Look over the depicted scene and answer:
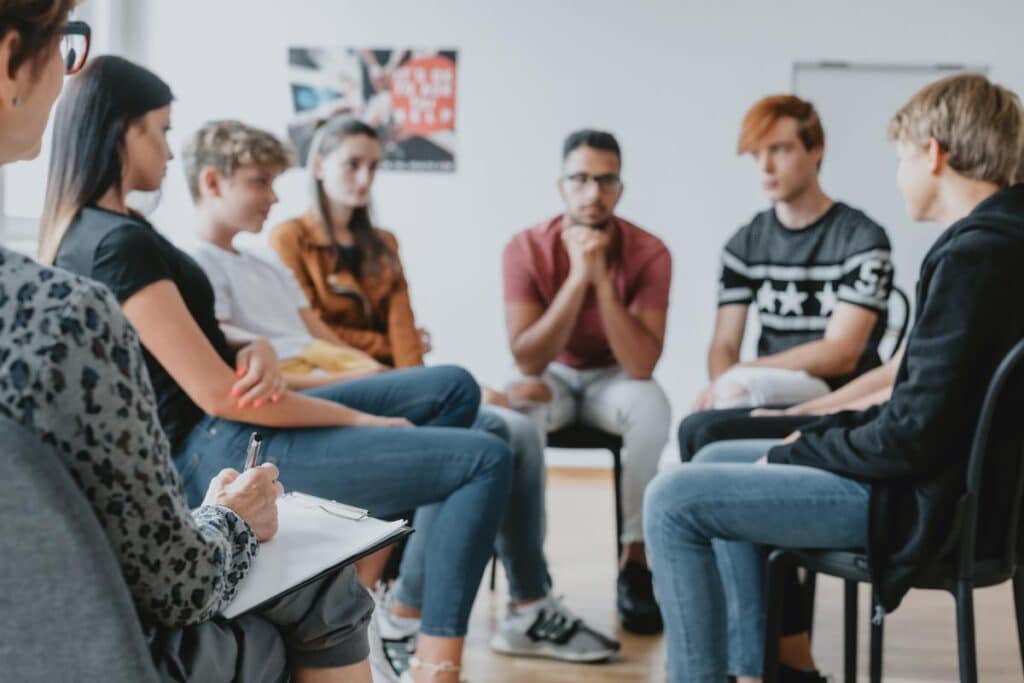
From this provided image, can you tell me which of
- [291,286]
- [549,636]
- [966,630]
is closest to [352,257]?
[291,286]

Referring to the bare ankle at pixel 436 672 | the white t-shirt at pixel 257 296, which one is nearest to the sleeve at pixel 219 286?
the white t-shirt at pixel 257 296

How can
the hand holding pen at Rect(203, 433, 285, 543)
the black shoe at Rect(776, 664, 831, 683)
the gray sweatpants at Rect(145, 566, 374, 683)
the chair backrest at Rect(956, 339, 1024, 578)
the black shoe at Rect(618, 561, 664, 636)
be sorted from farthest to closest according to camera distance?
1. the black shoe at Rect(618, 561, 664, 636)
2. the black shoe at Rect(776, 664, 831, 683)
3. the chair backrest at Rect(956, 339, 1024, 578)
4. the hand holding pen at Rect(203, 433, 285, 543)
5. the gray sweatpants at Rect(145, 566, 374, 683)

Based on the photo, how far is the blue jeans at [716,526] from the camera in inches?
66.6

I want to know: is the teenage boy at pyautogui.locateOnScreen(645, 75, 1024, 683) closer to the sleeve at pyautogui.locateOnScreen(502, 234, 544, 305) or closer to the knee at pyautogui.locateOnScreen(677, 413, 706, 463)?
the knee at pyautogui.locateOnScreen(677, 413, 706, 463)

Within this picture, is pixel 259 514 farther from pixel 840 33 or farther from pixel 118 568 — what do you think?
pixel 840 33

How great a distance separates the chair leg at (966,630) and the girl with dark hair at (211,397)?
0.81m

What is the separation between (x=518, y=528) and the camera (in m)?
2.51

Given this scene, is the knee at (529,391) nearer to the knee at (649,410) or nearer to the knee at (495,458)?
the knee at (649,410)

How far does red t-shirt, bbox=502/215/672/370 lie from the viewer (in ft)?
9.98

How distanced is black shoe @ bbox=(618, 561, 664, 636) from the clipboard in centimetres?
158

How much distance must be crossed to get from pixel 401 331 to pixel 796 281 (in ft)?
3.27

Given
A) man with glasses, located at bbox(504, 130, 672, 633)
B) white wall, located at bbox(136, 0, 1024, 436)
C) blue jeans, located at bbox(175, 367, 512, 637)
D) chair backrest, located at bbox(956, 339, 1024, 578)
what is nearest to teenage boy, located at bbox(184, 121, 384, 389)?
blue jeans, located at bbox(175, 367, 512, 637)

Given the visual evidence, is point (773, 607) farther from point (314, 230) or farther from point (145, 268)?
point (314, 230)

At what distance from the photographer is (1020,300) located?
157 centimetres
